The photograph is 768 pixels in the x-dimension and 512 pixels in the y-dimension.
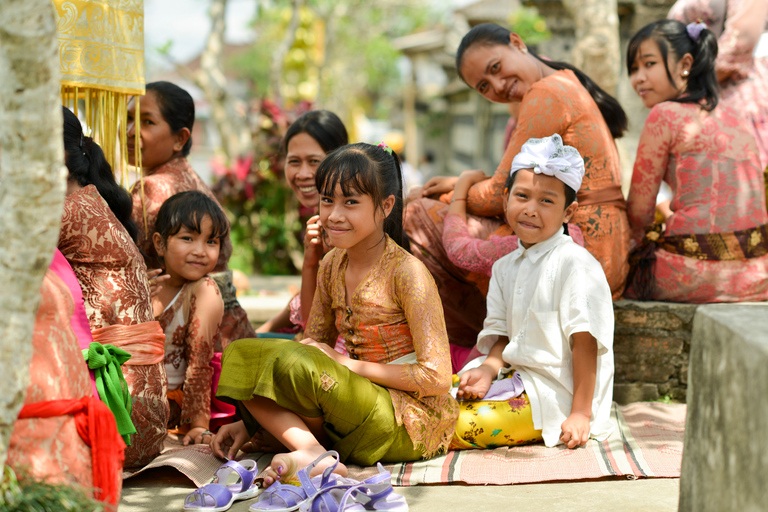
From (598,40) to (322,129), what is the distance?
3.14m

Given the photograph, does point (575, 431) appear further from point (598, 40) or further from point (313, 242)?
point (598, 40)

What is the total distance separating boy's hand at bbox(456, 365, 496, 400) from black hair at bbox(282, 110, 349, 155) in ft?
4.72

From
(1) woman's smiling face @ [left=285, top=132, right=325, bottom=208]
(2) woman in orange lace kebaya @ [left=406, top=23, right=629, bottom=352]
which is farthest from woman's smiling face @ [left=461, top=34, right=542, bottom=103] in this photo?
(1) woman's smiling face @ [left=285, top=132, right=325, bottom=208]

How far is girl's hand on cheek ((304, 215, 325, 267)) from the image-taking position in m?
3.53

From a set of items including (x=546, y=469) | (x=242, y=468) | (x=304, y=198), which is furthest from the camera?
(x=304, y=198)

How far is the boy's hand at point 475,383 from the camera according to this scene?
3121mm

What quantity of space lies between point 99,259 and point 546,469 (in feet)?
6.30

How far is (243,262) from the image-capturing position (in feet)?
30.6

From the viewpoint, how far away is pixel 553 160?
10.2ft

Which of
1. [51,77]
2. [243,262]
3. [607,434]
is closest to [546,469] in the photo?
[607,434]

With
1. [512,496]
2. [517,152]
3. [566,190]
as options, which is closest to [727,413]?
[512,496]

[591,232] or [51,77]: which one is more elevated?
[51,77]

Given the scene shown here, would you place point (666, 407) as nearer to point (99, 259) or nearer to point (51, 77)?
point (99, 259)

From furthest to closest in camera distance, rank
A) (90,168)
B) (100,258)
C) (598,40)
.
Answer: (598,40)
(90,168)
(100,258)
